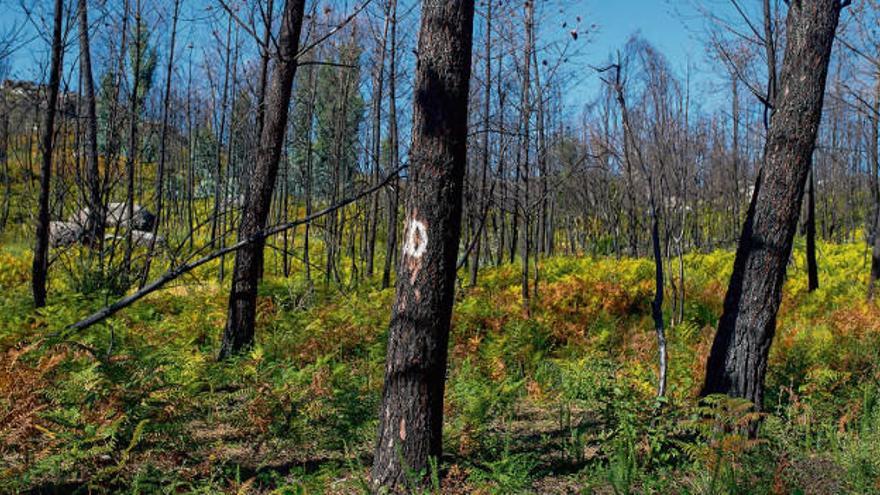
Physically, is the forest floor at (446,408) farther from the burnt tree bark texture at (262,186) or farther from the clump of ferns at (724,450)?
the burnt tree bark texture at (262,186)

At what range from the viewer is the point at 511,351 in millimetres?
7188

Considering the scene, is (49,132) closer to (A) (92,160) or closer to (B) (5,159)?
(A) (92,160)

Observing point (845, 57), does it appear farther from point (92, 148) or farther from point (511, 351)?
point (92, 148)

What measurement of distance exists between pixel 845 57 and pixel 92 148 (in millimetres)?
15549

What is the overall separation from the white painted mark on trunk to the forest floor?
1.18 metres

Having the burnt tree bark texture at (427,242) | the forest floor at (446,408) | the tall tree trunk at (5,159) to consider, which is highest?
the tall tree trunk at (5,159)

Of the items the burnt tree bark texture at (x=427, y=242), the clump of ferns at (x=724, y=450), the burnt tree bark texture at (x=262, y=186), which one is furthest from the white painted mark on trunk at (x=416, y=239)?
the burnt tree bark texture at (x=262, y=186)

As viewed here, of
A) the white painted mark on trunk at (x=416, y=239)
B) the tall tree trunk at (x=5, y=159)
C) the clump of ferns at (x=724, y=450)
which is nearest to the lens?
the clump of ferns at (x=724, y=450)

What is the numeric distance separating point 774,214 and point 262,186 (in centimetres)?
476

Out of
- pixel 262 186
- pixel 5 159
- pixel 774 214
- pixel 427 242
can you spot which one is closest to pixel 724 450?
pixel 774 214

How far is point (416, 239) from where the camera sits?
3.59m

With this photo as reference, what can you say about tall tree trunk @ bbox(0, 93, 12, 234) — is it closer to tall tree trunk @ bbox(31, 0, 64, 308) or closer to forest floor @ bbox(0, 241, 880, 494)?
Answer: forest floor @ bbox(0, 241, 880, 494)

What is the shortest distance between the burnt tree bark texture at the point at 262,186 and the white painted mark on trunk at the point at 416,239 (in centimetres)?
339

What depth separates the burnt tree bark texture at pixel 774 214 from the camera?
14.8 feet
